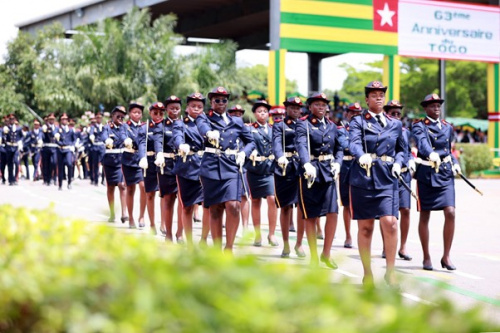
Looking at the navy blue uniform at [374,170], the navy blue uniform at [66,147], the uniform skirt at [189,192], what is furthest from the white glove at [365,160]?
the navy blue uniform at [66,147]

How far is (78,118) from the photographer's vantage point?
36938mm

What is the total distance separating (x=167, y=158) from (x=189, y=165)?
1525 millimetres

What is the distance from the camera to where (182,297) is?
2438 millimetres

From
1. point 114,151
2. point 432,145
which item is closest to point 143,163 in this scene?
point 114,151

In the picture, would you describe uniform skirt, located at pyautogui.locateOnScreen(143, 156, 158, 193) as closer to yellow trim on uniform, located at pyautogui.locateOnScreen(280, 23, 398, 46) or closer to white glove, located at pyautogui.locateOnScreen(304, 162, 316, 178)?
white glove, located at pyautogui.locateOnScreen(304, 162, 316, 178)

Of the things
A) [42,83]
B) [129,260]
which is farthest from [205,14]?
[129,260]

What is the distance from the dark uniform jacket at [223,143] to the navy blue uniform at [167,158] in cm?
194

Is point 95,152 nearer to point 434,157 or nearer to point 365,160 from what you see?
point 434,157

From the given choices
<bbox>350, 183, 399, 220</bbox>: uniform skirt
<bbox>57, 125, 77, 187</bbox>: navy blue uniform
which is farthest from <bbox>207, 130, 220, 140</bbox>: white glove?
<bbox>57, 125, 77, 187</bbox>: navy blue uniform

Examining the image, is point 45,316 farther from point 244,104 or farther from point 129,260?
point 244,104

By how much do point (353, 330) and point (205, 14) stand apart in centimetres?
4122

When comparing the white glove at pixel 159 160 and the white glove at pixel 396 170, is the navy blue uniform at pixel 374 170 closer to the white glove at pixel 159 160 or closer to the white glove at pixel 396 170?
the white glove at pixel 396 170

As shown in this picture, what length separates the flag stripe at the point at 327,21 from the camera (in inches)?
1190

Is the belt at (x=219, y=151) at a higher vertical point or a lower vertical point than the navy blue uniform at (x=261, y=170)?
higher
